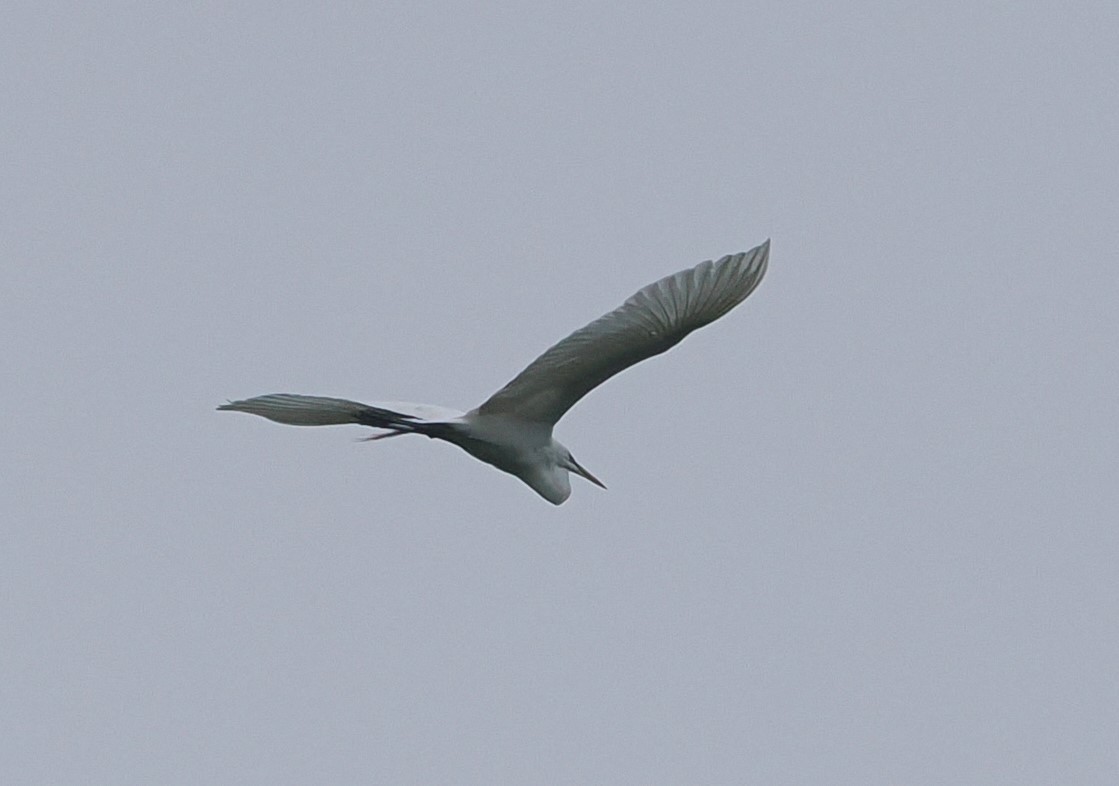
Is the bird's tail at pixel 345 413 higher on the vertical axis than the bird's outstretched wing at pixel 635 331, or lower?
lower

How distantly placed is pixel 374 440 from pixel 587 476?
1.78 meters

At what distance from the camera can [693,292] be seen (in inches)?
386

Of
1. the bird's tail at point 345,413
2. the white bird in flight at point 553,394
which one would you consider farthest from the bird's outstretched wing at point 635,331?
the bird's tail at point 345,413

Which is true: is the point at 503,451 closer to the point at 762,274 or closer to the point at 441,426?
the point at 441,426

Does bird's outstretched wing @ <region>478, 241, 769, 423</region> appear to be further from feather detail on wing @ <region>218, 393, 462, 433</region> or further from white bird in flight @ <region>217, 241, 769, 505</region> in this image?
feather detail on wing @ <region>218, 393, 462, 433</region>

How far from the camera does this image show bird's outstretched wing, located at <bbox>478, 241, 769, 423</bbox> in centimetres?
970

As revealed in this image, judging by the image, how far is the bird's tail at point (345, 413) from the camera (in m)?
10.7

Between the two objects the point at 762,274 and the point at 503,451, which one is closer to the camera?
the point at 762,274

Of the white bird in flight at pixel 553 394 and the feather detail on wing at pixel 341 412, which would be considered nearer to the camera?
the white bird in flight at pixel 553 394

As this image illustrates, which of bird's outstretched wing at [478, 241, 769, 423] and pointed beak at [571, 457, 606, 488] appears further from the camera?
pointed beak at [571, 457, 606, 488]

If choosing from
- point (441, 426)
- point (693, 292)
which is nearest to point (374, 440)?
point (441, 426)

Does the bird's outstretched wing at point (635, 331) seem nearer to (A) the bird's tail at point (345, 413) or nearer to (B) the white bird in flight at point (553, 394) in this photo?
(B) the white bird in flight at point (553, 394)

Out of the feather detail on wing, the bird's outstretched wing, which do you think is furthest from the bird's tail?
the bird's outstretched wing

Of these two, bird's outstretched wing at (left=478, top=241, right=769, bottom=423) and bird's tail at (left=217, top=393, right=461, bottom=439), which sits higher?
bird's outstretched wing at (left=478, top=241, right=769, bottom=423)
